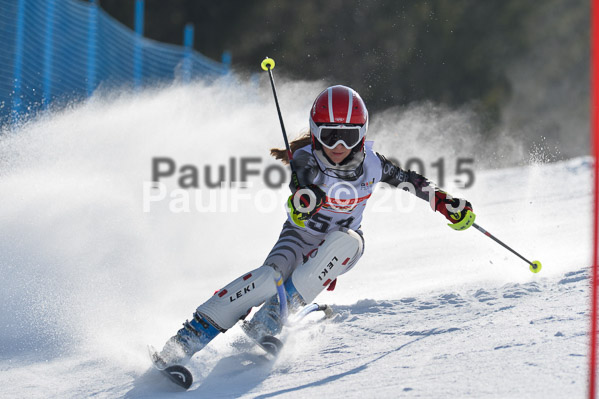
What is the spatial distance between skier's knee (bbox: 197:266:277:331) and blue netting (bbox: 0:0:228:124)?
5091mm

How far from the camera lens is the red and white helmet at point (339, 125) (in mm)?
4113

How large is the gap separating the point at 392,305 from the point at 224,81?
39.0 feet

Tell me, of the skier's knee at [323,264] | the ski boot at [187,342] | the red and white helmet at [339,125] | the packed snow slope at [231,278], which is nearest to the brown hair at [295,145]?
the red and white helmet at [339,125]

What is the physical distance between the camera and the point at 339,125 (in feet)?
13.5

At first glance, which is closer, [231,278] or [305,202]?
[305,202]

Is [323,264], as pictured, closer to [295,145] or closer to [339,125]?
[339,125]

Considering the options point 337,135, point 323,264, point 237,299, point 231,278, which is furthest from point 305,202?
point 231,278

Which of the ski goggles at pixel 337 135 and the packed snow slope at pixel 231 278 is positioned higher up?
the ski goggles at pixel 337 135

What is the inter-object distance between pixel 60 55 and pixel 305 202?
6320mm

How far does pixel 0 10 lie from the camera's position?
8.18m

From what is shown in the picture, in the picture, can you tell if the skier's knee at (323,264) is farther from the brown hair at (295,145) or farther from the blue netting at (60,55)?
the blue netting at (60,55)

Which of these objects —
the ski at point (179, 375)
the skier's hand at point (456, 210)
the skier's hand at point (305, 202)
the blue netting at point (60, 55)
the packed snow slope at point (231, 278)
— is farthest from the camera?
the blue netting at point (60, 55)

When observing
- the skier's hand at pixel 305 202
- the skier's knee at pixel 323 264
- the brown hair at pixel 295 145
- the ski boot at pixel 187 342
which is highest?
the brown hair at pixel 295 145

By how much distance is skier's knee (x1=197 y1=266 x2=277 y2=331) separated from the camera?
3.78 m
